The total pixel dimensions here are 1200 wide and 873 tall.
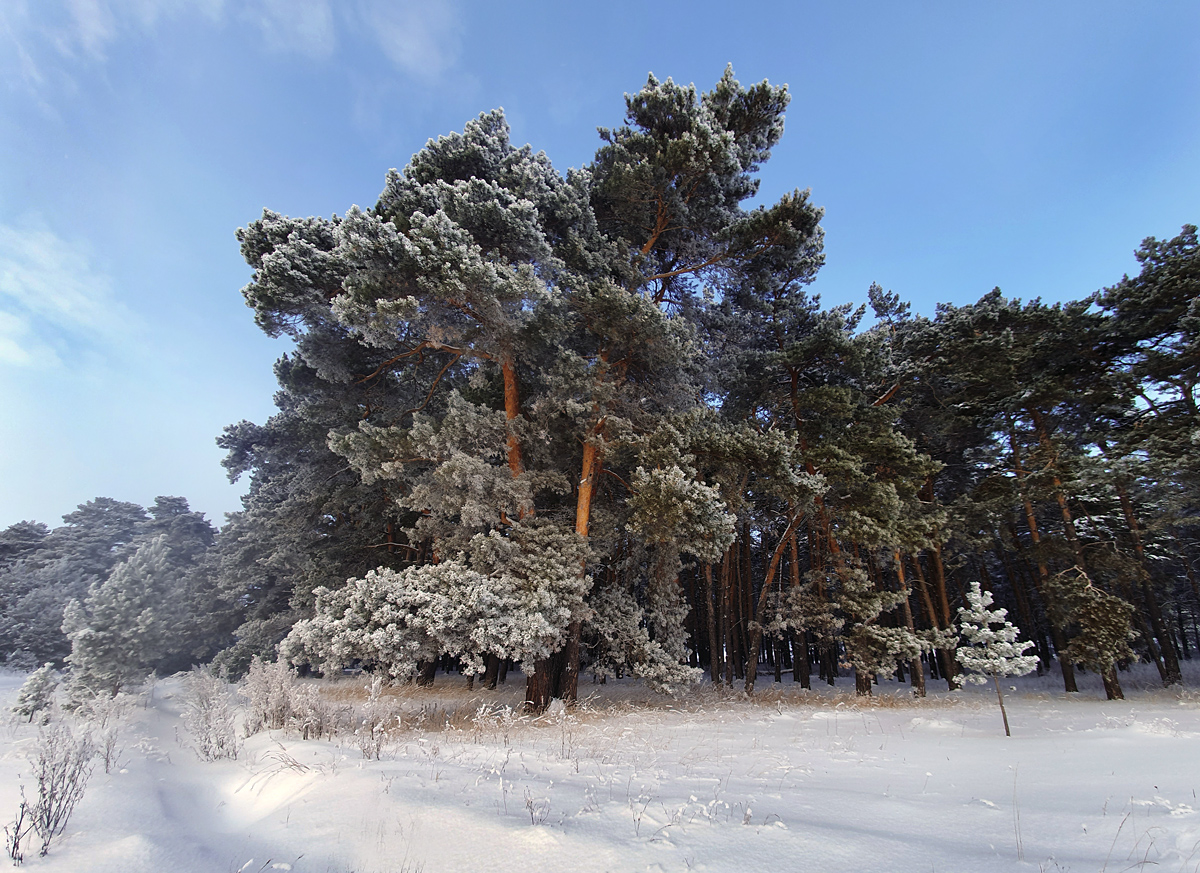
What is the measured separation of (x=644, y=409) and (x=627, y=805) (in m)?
10.4

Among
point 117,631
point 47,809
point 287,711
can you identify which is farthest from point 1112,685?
point 117,631

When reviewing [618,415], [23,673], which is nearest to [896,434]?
[618,415]

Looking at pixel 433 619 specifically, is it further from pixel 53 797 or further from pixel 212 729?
pixel 53 797

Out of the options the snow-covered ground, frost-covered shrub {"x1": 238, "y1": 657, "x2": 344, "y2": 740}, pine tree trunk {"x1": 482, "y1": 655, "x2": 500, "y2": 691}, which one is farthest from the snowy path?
pine tree trunk {"x1": 482, "y1": 655, "x2": 500, "y2": 691}

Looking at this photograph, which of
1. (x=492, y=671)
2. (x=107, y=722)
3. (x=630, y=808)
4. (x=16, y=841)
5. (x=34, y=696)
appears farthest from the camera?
(x=492, y=671)

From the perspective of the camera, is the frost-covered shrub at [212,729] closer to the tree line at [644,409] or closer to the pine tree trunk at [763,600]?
the tree line at [644,409]

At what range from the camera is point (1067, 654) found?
14797mm

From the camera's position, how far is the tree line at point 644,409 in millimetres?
10453

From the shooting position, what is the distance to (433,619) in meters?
9.28

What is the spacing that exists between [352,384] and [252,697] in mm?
9017

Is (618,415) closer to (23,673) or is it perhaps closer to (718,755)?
(718,755)

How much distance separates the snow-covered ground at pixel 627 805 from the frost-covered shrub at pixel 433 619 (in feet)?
5.37

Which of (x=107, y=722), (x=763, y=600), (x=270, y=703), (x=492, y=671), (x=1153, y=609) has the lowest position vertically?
(x=492, y=671)

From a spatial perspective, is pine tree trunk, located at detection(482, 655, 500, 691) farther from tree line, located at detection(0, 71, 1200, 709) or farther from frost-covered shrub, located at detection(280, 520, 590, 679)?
frost-covered shrub, located at detection(280, 520, 590, 679)
